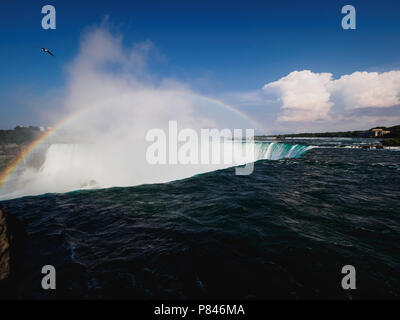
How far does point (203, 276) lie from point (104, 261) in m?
3.08

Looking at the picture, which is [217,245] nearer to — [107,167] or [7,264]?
[7,264]

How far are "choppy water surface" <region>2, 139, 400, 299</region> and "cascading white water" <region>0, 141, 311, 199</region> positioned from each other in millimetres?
9771

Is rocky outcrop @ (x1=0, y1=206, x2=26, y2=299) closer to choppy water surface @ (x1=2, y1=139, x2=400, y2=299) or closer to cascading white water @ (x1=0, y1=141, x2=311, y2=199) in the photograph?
choppy water surface @ (x1=2, y1=139, x2=400, y2=299)

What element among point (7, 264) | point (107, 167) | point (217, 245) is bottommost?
point (217, 245)

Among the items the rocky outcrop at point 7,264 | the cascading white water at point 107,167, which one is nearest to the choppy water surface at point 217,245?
the rocky outcrop at point 7,264

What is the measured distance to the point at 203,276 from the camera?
449 centimetres

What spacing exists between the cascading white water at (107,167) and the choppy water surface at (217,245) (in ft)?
32.1

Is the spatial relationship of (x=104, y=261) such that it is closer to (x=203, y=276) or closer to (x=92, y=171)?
(x=203, y=276)

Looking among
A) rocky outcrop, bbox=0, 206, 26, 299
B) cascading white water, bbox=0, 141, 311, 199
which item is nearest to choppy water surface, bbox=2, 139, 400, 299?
rocky outcrop, bbox=0, 206, 26, 299

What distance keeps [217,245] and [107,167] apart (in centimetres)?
2251

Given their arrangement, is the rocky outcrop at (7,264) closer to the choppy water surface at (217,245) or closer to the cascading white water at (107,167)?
the choppy water surface at (217,245)

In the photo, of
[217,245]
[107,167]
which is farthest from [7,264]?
[107,167]

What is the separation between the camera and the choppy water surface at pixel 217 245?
414 cm

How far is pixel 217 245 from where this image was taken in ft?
19.0
